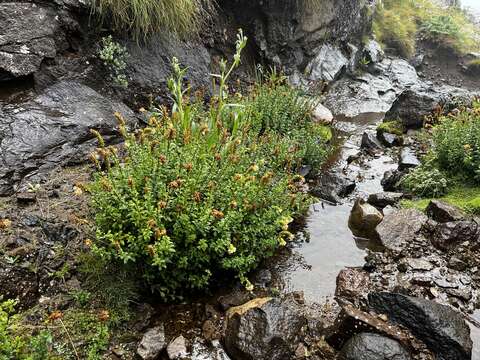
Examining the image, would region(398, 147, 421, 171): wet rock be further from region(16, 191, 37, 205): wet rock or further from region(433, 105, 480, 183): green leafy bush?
region(16, 191, 37, 205): wet rock

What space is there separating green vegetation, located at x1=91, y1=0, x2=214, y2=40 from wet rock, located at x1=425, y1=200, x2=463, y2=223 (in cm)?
491

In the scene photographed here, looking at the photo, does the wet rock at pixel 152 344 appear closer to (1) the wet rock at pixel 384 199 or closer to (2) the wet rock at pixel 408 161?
(1) the wet rock at pixel 384 199

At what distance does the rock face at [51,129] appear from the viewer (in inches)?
174

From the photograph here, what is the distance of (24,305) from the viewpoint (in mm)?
3117

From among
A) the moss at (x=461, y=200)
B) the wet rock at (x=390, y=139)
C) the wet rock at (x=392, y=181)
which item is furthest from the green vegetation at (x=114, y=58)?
the wet rock at (x=390, y=139)

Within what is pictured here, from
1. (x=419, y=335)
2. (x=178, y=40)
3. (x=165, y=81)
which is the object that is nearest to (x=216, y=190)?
(x=419, y=335)

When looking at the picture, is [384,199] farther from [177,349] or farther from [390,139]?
[177,349]

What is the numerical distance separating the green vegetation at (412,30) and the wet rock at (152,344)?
52.4 feet

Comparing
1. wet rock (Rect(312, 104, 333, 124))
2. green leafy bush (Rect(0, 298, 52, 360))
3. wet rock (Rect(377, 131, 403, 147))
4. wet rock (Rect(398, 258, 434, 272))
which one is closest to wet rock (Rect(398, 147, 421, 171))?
wet rock (Rect(377, 131, 403, 147))

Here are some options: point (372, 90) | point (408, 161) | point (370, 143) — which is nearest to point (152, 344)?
point (408, 161)

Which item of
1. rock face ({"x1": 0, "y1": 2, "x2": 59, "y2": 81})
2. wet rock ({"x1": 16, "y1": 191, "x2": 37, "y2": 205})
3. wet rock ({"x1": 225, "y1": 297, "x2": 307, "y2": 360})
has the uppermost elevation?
rock face ({"x1": 0, "y1": 2, "x2": 59, "y2": 81})

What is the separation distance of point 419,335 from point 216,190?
6.78 ft

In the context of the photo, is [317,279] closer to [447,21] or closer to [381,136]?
[381,136]

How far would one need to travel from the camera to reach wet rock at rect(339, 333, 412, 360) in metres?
2.89
